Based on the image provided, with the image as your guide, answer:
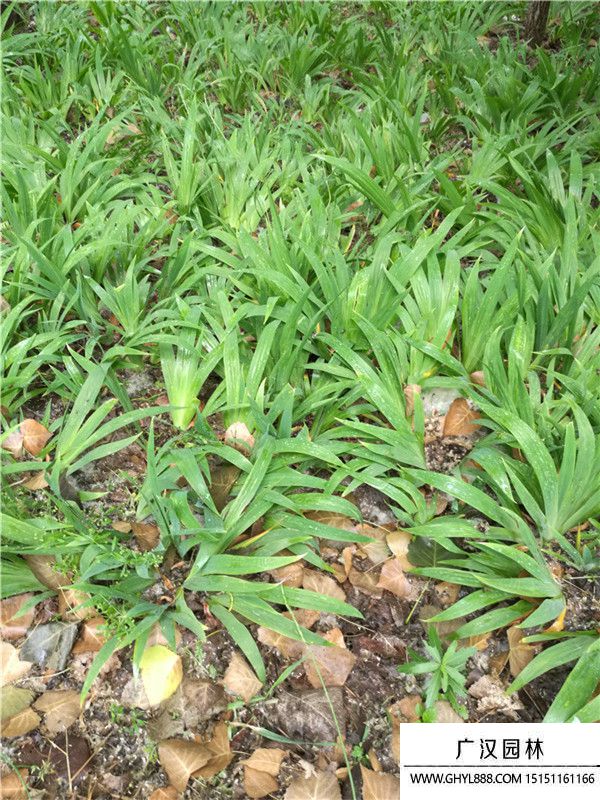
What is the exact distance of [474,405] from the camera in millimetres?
1652

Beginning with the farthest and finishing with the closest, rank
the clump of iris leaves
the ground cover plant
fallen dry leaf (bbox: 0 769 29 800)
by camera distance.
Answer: the clump of iris leaves < the ground cover plant < fallen dry leaf (bbox: 0 769 29 800)

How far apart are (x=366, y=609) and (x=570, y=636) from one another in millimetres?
427

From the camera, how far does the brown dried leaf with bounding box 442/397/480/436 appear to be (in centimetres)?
163

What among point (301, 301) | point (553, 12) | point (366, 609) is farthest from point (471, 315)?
point (553, 12)

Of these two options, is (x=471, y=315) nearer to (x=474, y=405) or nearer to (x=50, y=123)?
(x=474, y=405)

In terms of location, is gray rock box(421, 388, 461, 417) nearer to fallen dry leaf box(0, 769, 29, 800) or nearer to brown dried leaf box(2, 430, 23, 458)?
brown dried leaf box(2, 430, 23, 458)

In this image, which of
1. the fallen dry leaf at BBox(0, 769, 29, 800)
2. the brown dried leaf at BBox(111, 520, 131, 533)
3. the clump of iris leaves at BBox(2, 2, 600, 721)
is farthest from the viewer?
the brown dried leaf at BBox(111, 520, 131, 533)

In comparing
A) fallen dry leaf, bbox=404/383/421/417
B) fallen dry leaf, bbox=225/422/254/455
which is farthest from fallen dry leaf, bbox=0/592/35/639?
fallen dry leaf, bbox=404/383/421/417

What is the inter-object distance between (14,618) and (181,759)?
477 millimetres

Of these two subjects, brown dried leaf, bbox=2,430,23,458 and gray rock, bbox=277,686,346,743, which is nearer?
gray rock, bbox=277,686,346,743

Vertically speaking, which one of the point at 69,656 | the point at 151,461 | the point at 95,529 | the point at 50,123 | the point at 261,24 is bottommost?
the point at 69,656

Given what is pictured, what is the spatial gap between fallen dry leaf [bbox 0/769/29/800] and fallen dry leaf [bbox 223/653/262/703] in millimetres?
403

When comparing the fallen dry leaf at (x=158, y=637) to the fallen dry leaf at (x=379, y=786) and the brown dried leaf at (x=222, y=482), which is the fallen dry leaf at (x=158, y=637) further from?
the fallen dry leaf at (x=379, y=786)

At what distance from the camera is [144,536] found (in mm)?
1420
